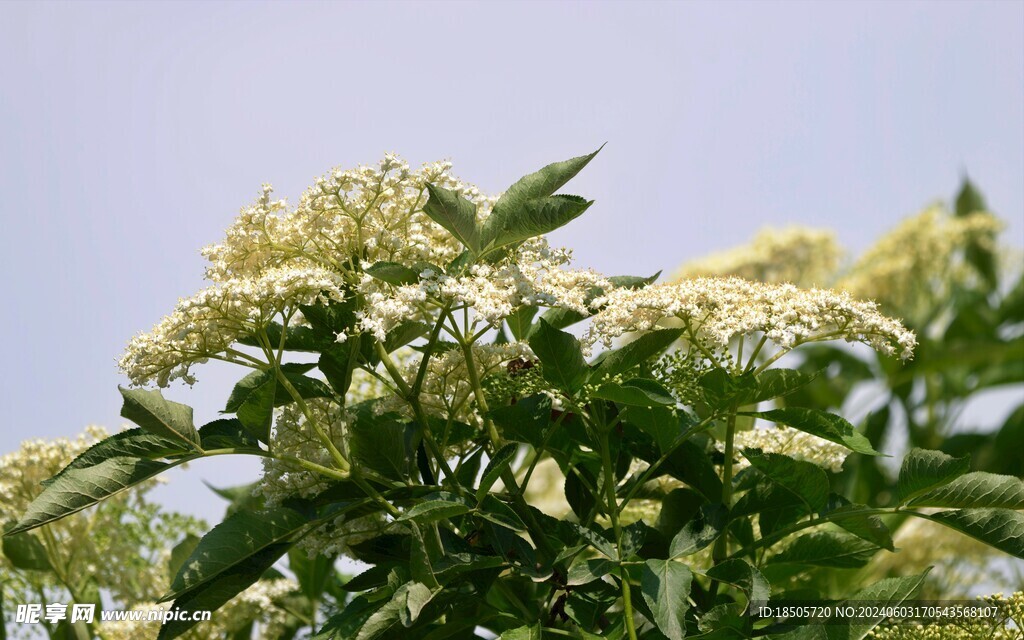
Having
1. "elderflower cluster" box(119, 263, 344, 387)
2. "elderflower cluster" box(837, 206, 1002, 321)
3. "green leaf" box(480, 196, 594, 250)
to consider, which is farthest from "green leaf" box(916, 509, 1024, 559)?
"elderflower cluster" box(837, 206, 1002, 321)

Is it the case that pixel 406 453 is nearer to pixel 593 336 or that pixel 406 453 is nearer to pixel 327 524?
pixel 327 524

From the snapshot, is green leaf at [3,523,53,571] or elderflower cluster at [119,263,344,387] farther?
green leaf at [3,523,53,571]

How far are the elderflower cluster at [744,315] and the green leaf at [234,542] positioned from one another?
583 mm

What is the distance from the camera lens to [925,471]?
1703mm

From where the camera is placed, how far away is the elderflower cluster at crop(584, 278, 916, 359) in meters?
1.63

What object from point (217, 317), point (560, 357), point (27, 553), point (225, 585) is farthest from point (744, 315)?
point (27, 553)

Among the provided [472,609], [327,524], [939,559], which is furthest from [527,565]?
[939,559]

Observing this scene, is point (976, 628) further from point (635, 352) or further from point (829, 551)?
point (635, 352)

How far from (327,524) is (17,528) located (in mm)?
491

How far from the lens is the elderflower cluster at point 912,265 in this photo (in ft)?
22.1

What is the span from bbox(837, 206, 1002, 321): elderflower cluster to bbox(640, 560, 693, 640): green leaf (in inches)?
210

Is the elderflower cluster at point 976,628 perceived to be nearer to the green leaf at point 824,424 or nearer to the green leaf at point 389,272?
the green leaf at point 824,424

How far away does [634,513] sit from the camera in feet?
8.30

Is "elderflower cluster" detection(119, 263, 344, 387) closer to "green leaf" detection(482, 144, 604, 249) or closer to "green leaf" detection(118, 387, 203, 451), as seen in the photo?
"green leaf" detection(118, 387, 203, 451)
